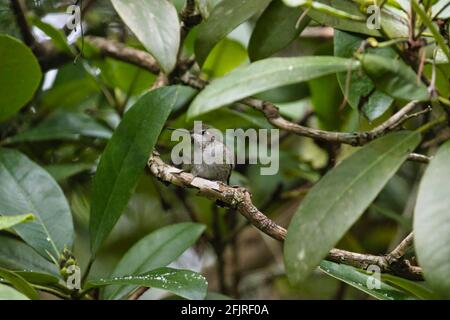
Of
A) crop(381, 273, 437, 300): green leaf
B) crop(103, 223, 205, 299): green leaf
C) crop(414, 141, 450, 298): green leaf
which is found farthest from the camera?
crop(103, 223, 205, 299): green leaf

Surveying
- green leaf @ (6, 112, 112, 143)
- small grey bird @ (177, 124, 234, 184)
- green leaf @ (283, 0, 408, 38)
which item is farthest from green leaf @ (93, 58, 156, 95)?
green leaf @ (283, 0, 408, 38)

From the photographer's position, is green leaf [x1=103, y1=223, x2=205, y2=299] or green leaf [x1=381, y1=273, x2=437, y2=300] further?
green leaf [x1=103, y1=223, x2=205, y2=299]

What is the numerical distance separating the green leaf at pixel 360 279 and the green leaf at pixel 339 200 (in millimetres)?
210

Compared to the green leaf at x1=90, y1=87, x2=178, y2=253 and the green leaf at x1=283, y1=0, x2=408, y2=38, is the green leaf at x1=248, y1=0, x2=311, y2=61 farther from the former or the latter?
the green leaf at x1=90, y1=87, x2=178, y2=253

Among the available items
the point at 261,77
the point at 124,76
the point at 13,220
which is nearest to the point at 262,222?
the point at 261,77

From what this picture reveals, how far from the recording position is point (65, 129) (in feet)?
5.54

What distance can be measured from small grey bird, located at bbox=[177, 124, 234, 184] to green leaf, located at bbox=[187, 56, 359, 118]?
50cm

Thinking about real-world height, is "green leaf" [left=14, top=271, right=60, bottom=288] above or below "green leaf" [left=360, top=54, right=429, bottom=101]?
below

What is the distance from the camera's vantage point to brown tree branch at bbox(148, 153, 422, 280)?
1080 mm

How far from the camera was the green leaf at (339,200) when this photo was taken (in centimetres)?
89

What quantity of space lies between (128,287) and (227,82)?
1.93 feet

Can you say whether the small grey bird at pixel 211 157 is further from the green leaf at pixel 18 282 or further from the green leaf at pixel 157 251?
the green leaf at pixel 18 282

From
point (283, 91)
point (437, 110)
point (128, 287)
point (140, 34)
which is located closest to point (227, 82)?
point (140, 34)

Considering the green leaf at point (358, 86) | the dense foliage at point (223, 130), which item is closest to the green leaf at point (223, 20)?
the dense foliage at point (223, 130)
